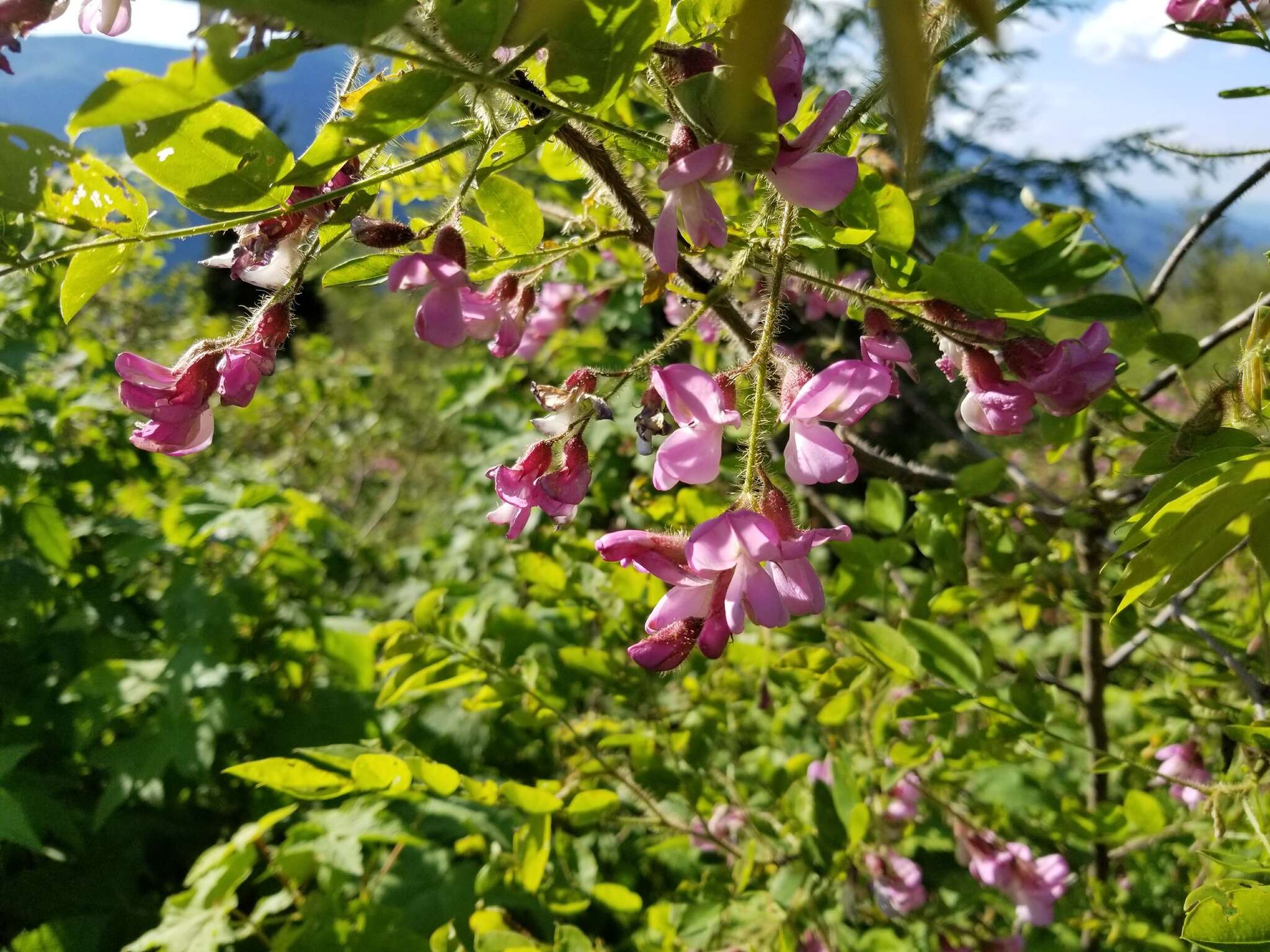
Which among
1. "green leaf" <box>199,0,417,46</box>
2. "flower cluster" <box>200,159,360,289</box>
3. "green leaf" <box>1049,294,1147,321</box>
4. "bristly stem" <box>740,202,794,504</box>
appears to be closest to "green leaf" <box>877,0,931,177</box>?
"green leaf" <box>199,0,417,46</box>

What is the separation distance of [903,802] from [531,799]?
650mm

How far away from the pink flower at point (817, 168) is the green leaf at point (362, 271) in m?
0.25

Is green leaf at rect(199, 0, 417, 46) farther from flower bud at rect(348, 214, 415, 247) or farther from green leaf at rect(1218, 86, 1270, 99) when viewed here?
green leaf at rect(1218, 86, 1270, 99)

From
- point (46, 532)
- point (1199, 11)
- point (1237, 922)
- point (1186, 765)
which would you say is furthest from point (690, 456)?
point (46, 532)

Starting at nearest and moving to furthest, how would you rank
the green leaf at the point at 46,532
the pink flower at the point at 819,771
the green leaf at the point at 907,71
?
the green leaf at the point at 907,71, the pink flower at the point at 819,771, the green leaf at the point at 46,532

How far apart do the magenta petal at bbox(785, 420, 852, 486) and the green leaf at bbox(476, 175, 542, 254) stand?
217 millimetres

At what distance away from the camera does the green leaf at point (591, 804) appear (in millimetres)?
813

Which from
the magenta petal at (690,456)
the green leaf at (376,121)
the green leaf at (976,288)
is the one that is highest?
the green leaf at (376,121)

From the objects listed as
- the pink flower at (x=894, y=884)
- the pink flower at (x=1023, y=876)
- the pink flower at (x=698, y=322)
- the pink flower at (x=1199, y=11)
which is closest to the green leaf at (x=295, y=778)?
the pink flower at (x=698, y=322)

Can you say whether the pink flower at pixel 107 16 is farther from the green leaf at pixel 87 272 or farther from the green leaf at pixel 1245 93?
the green leaf at pixel 1245 93

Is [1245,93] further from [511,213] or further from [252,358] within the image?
[252,358]

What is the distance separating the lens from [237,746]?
4.93 feet

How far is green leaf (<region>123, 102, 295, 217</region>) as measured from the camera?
37 centimetres

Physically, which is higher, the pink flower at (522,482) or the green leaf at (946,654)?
the pink flower at (522,482)
